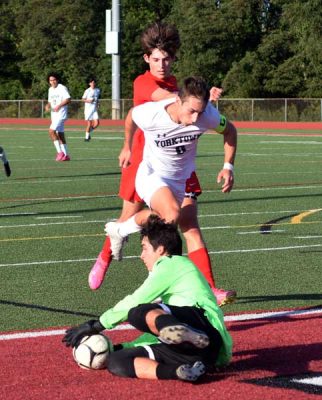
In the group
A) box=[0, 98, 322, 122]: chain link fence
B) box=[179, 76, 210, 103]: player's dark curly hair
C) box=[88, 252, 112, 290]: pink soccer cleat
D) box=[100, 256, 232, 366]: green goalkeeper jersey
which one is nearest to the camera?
box=[100, 256, 232, 366]: green goalkeeper jersey

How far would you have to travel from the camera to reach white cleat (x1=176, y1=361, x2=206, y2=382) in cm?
599

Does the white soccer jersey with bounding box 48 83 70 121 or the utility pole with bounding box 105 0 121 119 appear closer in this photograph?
the white soccer jersey with bounding box 48 83 70 121

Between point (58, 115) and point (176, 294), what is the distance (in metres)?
21.7

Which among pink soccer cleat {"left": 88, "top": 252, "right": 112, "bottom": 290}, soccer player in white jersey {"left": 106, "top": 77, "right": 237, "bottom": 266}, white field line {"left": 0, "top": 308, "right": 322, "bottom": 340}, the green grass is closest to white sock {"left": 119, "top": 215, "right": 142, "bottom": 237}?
soccer player in white jersey {"left": 106, "top": 77, "right": 237, "bottom": 266}

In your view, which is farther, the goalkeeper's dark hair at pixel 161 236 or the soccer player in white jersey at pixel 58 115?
the soccer player in white jersey at pixel 58 115

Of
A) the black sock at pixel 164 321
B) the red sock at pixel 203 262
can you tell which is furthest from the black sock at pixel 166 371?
the red sock at pixel 203 262

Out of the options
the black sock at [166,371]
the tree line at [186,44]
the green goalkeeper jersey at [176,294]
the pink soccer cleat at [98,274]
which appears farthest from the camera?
the tree line at [186,44]

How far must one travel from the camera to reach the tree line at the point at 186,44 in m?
69.2

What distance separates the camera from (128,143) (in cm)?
875

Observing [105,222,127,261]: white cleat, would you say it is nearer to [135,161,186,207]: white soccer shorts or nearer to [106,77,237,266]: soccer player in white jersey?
[106,77,237,266]: soccer player in white jersey

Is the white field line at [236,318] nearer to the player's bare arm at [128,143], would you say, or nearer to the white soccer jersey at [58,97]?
the player's bare arm at [128,143]

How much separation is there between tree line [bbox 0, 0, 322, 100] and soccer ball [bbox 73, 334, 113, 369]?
191 feet

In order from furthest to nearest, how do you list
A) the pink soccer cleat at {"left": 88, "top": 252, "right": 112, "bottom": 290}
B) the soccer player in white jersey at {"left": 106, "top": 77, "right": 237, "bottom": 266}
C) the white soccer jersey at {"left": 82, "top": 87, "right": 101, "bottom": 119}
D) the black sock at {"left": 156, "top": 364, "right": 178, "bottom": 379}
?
1. the white soccer jersey at {"left": 82, "top": 87, "right": 101, "bottom": 119}
2. the pink soccer cleat at {"left": 88, "top": 252, "right": 112, "bottom": 290}
3. the soccer player in white jersey at {"left": 106, "top": 77, "right": 237, "bottom": 266}
4. the black sock at {"left": 156, "top": 364, "right": 178, "bottom": 379}

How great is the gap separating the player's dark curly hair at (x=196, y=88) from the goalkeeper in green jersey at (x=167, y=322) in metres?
1.25
